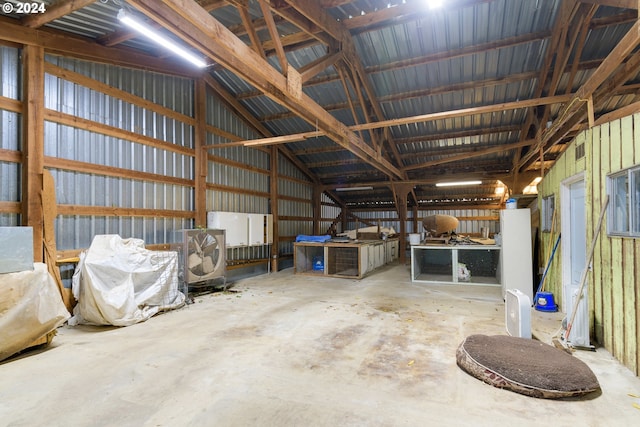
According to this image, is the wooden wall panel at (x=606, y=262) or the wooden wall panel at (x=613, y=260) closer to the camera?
the wooden wall panel at (x=613, y=260)

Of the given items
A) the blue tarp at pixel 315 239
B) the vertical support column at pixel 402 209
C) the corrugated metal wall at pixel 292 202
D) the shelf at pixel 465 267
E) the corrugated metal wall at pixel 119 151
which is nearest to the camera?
the corrugated metal wall at pixel 119 151

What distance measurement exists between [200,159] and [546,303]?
25.6ft

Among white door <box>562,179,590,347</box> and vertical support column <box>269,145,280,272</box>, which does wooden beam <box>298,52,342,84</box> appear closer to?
white door <box>562,179,590,347</box>

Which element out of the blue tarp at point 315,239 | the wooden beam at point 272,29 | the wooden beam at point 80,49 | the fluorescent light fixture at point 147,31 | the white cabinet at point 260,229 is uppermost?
the wooden beam at point 80,49

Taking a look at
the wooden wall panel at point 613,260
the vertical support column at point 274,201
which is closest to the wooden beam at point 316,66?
the wooden wall panel at point 613,260

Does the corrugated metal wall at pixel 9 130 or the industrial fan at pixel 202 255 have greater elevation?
the corrugated metal wall at pixel 9 130

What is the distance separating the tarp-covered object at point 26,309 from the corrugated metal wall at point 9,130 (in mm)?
1636

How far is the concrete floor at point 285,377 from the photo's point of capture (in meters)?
2.30

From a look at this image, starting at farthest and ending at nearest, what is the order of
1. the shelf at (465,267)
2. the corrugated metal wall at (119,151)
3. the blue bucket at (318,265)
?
the blue bucket at (318,265), the shelf at (465,267), the corrugated metal wall at (119,151)

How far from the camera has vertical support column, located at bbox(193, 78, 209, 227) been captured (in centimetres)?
749

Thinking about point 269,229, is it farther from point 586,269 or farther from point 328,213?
point 586,269

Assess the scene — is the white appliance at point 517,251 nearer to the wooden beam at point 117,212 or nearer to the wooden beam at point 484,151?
the wooden beam at point 484,151

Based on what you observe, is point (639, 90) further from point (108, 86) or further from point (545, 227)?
point (108, 86)

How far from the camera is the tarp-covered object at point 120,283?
4383 millimetres
